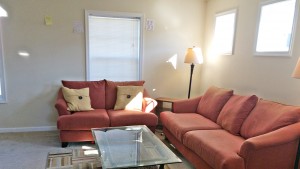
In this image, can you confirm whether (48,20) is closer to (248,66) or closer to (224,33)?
(224,33)

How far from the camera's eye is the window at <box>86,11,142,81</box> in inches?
156

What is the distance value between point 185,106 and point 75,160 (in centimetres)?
182

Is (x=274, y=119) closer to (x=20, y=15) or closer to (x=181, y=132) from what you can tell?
(x=181, y=132)

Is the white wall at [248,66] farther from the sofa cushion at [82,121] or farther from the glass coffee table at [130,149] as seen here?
the sofa cushion at [82,121]

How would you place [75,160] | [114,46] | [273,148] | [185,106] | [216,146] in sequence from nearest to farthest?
[273,148]
[216,146]
[75,160]
[185,106]
[114,46]

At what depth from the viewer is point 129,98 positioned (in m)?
3.70

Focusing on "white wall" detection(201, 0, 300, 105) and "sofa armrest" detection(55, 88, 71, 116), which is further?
"sofa armrest" detection(55, 88, 71, 116)

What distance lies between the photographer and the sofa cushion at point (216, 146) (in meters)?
1.99

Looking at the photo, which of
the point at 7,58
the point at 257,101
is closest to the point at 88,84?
the point at 7,58

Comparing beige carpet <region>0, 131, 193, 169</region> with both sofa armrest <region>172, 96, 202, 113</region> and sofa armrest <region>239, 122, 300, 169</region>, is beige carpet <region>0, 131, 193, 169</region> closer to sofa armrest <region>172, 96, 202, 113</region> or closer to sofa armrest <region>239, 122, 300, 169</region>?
sofa armrest <region>172, 96, 202, 113</region>

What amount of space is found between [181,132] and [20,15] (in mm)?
3087

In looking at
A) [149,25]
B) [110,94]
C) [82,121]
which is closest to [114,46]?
[149,25]

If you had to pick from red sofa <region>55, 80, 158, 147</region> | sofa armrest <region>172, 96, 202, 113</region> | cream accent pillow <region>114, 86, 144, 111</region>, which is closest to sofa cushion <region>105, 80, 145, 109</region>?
red sofa <region>55, 80, 158, 147</region>

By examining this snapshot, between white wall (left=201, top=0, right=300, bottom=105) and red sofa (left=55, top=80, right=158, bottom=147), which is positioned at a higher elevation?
white wall (left=201, top=0, right=300, bottom=105)
